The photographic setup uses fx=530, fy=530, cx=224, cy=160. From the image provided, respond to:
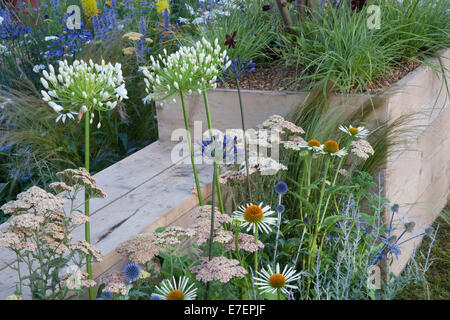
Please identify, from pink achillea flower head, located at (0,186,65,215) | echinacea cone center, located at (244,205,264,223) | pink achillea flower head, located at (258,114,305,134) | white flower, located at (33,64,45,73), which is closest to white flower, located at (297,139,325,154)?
pink achillea flower head, located at (258,114,305,134)

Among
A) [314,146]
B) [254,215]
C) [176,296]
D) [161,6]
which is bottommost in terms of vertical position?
[176,296]

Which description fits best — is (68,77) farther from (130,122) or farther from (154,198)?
(130,122)

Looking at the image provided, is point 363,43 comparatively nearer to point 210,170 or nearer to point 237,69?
point 237,69

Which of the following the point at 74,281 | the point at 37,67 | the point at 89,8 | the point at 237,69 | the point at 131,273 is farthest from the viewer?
the point at 89,8

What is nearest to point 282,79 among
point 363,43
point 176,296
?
point 363,43

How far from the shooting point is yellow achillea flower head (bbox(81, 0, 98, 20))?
4.39 meters

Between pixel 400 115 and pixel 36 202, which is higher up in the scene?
pixel 36 202

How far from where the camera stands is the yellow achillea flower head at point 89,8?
4391 mm

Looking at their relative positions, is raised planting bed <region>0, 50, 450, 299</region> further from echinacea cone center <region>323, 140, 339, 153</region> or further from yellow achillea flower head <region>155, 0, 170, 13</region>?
yellow achillea flower head <region>155, 0, 170, 13</region>

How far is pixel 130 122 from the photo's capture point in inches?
141

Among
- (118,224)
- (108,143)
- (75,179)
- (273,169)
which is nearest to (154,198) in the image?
(118,224)

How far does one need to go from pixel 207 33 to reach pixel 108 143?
3.16 feet

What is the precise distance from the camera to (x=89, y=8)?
14.7 ft

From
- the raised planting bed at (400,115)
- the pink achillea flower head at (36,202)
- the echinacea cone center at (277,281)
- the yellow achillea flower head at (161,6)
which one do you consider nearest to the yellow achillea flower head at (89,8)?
the yellow achillea flower head at (161,6)
